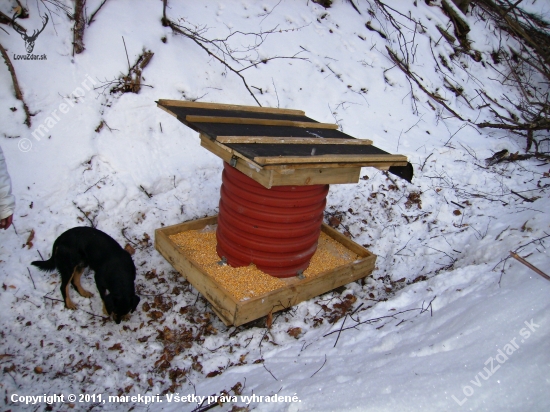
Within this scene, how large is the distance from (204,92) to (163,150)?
4.50ft

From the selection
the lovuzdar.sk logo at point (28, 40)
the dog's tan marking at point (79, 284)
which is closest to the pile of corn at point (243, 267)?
the dog's tan marking at point (79, 284)

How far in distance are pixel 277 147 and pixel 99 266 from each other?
192 centimetres

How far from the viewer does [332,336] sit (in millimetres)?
3568

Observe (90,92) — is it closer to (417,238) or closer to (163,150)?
(163,150)

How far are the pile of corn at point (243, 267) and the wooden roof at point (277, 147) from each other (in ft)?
3.52

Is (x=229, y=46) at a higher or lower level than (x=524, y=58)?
lower

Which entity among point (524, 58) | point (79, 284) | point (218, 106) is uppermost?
point (524, 58)

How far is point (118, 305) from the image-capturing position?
11.6 ft

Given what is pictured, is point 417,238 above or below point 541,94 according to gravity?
below

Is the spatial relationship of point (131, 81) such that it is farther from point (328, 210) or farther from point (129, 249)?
point (328, 210)

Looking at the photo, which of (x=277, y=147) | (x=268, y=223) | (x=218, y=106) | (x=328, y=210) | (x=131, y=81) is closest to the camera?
(x=277, y=147)

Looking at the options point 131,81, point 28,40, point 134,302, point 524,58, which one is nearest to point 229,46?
point 131,81

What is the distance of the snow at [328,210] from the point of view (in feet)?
9.78

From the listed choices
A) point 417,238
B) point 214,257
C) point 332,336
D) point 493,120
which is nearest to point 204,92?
point 214,257
